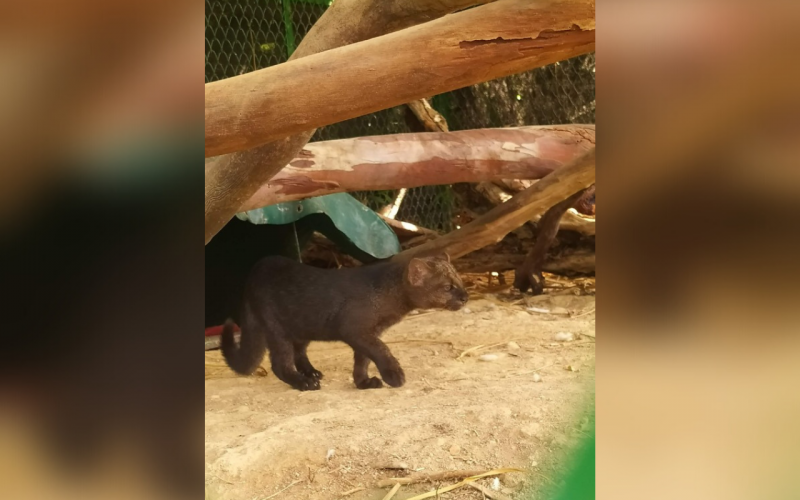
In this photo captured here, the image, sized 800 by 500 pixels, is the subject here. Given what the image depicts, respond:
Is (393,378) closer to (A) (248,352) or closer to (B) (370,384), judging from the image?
(B) (370,384)

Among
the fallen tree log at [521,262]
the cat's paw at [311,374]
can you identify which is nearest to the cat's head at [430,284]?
the cat's paw at [311,374]

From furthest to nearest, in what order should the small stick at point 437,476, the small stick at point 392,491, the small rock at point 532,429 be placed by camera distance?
1. the small rock at point 532,429
2. the small stick at point 437,476
3. the small stick at point 392,491

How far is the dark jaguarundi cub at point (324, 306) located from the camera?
11.8ft

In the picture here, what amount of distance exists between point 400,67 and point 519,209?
8.45 ft

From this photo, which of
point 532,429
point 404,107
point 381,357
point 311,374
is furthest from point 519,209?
point 404,107

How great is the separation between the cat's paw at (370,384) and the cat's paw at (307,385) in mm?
209

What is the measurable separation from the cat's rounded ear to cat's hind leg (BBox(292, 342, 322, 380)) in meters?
0.67

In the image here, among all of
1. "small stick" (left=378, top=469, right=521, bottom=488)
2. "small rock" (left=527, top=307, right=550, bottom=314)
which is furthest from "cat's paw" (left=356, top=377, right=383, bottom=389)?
"small rock" (left=527, top=307, right=550, bottom=314)

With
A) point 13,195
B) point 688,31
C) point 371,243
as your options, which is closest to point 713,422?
point 688,31

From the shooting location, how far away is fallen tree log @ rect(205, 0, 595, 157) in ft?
4.45

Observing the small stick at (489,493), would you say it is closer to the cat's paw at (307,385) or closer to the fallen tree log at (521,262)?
the cat's paw at (307,385)

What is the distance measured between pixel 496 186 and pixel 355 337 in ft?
8.41

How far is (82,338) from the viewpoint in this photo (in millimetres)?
465

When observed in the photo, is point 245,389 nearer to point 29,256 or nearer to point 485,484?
point 485,484
